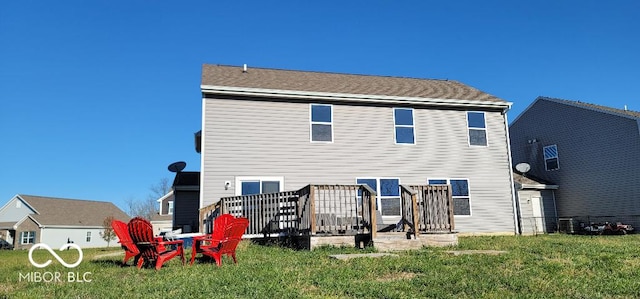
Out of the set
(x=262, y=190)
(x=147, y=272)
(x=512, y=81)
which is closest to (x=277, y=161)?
(x=262, y=190)

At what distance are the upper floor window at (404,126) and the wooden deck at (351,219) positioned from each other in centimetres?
483

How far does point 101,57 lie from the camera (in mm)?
16875

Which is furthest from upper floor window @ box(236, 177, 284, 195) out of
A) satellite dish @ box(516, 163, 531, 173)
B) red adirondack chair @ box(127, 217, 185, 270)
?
satellite dish @ box(516, 163, 531, 173)

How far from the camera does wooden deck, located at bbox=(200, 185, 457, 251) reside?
930cm

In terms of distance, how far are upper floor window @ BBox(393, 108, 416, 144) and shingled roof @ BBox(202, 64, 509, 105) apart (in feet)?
2.01

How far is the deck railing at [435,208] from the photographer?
9859mm

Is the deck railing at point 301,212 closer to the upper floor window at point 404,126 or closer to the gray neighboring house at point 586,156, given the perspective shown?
the upper floor window at point 404,126

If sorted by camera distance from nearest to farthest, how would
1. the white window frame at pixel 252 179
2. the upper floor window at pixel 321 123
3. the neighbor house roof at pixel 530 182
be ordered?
the white window frame at pixel 252 179 < the upper floor window at pixel 321 123 < the neighbor house roof at pixel 530 182

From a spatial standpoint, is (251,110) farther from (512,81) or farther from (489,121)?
(512,81)

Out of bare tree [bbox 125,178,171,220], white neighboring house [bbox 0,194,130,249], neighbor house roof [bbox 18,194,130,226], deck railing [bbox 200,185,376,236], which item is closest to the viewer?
deck railing [bbox 200,185,376,236]

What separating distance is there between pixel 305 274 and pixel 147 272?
2.36 m

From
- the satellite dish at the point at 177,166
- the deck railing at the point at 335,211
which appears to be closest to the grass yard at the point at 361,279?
the deck railing at the point at 335,211

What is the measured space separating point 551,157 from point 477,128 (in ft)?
25.9

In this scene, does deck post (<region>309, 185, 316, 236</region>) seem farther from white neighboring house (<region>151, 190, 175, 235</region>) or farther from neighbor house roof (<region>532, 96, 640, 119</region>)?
white neighboring house (<region>151, 190, 175, 235</region>)
